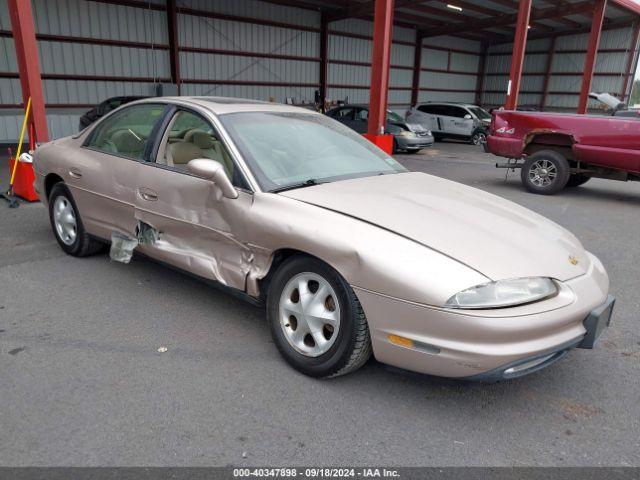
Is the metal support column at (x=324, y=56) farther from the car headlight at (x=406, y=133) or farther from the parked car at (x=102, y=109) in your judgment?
the parked car at (x=102, y=109)

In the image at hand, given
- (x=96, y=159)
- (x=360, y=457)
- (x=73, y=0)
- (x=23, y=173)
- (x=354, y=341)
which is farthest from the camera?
(x=73, y=0)

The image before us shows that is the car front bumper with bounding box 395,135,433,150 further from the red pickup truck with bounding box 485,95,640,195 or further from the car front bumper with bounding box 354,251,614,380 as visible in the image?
the car front bumper with bounding box 354,251,614,380

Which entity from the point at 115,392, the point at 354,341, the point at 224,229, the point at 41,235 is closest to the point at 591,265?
the point at 354,341

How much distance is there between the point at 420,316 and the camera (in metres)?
2.32

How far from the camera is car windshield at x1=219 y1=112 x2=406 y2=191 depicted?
3176 millimetres

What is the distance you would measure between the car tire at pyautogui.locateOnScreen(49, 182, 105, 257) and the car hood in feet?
7.93

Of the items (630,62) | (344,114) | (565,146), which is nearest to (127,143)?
(565,146)

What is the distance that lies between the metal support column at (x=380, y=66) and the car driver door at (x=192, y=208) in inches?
304

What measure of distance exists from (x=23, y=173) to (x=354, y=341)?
6499 millimetres

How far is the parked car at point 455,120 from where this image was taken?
60.4 ft

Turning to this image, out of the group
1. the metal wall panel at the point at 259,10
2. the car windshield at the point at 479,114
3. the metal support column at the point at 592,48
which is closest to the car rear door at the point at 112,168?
the metal wall panel at the point at 259,10

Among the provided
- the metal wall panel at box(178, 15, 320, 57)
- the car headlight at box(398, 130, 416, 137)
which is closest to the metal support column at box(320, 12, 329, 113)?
the metal wall panel at box(178, 15, 320, 57)

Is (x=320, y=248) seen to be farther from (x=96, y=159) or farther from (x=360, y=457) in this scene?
(x=96, y=159)

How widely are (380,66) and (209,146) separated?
8103mm
